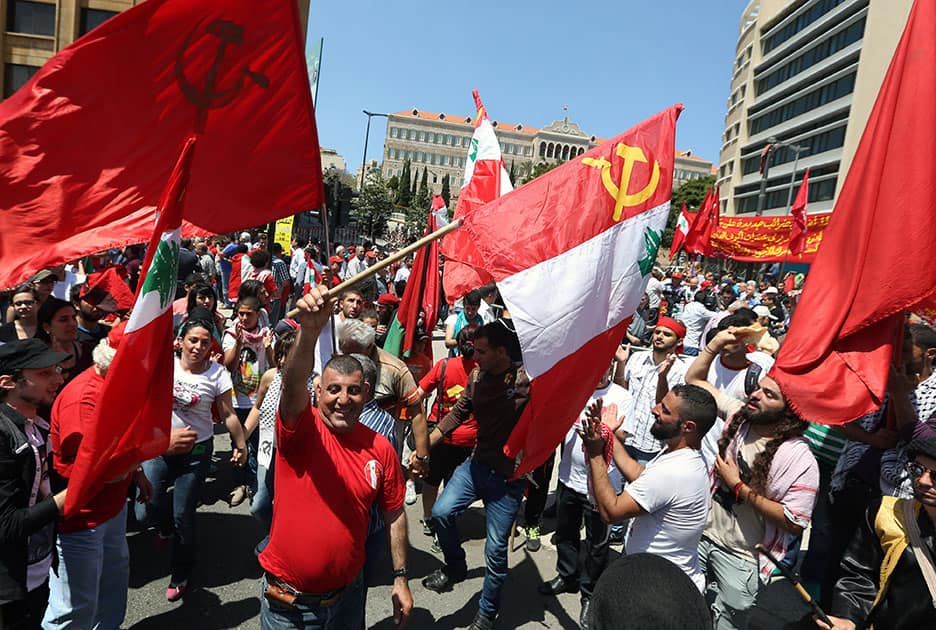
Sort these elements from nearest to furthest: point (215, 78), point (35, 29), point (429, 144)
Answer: point (215, 78), point (35, 29), point (429, 144)

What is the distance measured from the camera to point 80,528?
292cm

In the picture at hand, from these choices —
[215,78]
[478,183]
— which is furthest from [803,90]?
[215,78]

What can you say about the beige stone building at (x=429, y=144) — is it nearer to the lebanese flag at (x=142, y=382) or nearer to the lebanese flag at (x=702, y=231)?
the lebanese flag at (x=702, y=231)

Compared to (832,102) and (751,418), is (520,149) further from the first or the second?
(751,418)

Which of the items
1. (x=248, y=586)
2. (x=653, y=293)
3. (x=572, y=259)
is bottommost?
(x=248, y=586)

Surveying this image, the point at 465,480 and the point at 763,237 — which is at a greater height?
the point at 763,237

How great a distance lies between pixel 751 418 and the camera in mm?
3277

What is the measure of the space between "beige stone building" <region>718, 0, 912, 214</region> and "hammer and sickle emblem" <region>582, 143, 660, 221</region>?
37522mm

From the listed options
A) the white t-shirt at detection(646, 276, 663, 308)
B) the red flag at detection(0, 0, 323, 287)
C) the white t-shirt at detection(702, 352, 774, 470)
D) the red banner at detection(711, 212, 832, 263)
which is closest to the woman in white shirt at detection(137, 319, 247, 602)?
the red flag at detection(0, 0, 323, 287)

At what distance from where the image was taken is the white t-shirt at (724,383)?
4.40 m

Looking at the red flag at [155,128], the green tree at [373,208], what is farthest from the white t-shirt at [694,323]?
the green tree at [373,208]

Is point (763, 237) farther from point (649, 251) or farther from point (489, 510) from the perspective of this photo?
point (489, 510)

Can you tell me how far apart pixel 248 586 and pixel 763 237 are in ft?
35.7

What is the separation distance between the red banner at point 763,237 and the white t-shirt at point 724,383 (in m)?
6.47
